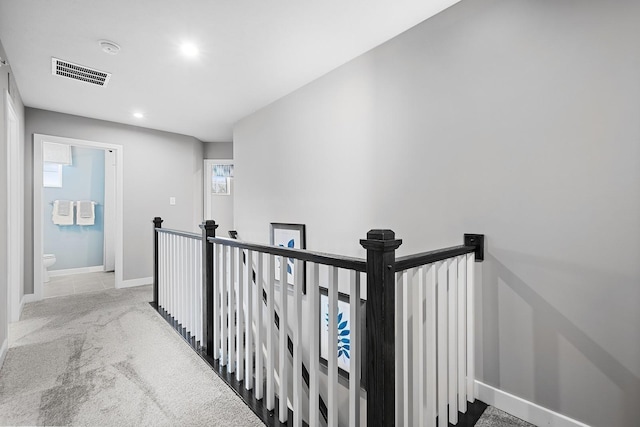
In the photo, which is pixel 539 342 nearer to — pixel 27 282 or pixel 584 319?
pixel 584 319

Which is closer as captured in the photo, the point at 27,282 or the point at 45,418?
the point at 45,418

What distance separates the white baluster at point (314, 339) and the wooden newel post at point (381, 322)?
0.33m

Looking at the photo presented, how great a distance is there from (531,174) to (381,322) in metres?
1.19

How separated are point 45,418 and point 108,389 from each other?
29 cm

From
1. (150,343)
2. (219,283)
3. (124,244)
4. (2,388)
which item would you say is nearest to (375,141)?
(219,283)

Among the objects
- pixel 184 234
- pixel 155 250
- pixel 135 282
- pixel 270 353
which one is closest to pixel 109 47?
pixel 184 234

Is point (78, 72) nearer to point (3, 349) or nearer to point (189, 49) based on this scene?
point (189, 49)

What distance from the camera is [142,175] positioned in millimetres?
4746

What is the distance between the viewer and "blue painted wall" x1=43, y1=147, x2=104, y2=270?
223 inches

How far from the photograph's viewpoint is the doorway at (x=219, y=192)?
5664 mm

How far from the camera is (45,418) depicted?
5.33ft

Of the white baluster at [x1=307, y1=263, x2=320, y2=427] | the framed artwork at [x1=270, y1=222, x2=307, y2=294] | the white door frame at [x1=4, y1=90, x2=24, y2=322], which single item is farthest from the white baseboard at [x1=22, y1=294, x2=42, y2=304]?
the white baluster at [x1=307, y1=263, x2=320, y2=427]

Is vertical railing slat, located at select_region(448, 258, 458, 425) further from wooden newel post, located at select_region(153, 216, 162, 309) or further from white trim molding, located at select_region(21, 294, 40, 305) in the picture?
white trim molding, located at select_region(21, 294, 40, 305)

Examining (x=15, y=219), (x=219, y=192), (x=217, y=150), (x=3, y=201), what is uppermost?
(x=217, y=150)
